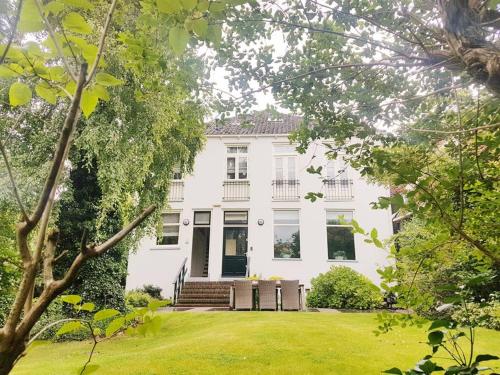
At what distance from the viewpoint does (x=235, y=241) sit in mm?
16125

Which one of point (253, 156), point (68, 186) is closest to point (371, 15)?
point (68, 186)

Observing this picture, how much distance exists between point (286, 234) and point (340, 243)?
2.35 meters

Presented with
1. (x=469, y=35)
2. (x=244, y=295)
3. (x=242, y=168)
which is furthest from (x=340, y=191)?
(x=469, y=35)

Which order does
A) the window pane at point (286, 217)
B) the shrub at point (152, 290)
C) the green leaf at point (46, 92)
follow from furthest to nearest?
the window pane at point (286, 217) → the shrub at point (152, 290) → the green leaf at point (46, 92)

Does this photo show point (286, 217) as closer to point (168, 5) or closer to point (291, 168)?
point (291, 168)

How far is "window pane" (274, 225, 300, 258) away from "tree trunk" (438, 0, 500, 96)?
45.6ft

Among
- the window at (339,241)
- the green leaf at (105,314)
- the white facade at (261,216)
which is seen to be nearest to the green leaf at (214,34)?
the green leaf at (105,314)

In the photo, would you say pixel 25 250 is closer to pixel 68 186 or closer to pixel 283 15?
pixel 283 15

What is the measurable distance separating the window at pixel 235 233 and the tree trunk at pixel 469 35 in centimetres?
1431

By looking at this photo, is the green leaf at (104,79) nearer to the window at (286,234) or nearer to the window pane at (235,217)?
the window at (286,234)

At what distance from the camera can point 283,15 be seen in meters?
3.09

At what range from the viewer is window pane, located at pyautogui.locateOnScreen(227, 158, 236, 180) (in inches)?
661

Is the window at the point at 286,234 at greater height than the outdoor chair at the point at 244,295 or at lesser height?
greater

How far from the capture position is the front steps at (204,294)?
13.6 meters
